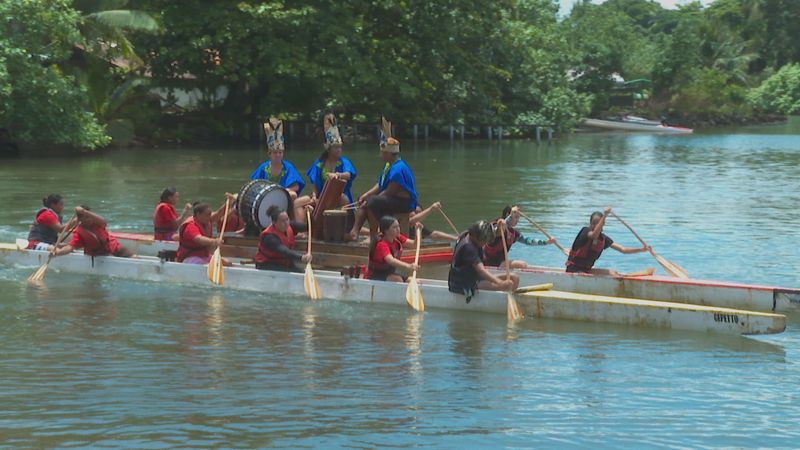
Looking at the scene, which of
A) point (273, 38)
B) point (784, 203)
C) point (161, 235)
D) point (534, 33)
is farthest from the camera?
point (534, 33)

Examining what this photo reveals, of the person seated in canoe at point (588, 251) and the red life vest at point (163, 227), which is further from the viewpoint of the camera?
the red life vest at point (163, 227)

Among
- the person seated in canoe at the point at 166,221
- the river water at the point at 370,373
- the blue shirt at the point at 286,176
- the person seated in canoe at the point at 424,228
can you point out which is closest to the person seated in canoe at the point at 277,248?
the river water at the point at 370,373

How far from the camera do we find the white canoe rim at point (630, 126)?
76.7 metres

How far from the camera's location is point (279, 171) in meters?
18.8

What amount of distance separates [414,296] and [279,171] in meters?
4.19

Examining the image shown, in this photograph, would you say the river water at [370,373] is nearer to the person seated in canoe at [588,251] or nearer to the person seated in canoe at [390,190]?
the person seated in canoe at [390,190]

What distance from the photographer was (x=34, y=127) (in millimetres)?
39656

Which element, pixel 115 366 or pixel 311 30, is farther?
pixel 311 30

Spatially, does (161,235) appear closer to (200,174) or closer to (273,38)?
(200,174)

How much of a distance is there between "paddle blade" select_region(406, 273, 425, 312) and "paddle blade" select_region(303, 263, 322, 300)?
1452 mm

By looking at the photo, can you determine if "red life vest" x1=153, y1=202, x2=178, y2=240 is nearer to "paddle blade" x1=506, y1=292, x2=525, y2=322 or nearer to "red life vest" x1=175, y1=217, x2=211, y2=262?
"red life vest" x1=175, y1=217, x2=211, y2=262

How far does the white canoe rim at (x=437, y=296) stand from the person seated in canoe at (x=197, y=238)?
27 cm

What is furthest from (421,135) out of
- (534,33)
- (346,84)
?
(346,84)

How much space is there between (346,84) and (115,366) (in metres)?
35.4
